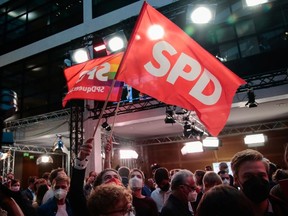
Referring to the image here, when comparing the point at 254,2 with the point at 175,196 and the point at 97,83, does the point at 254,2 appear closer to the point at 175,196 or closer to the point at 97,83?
the point at 97,83

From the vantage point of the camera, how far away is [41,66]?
14156mm

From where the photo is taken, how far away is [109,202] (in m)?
1.71

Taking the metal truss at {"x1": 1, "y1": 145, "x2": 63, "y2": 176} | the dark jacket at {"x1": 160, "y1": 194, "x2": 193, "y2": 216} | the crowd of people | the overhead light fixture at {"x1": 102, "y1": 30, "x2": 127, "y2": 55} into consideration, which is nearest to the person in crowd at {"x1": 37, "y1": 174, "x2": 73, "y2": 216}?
the crowd of people

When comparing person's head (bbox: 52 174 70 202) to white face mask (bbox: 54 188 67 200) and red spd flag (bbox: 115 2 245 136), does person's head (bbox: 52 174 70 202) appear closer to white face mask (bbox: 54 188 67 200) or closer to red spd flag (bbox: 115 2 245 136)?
white face mask (bbox: 54 188 67 200)

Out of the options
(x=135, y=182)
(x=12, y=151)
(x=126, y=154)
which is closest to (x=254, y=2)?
(x=135, y=182)

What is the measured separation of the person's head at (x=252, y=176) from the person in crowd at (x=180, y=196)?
3.35 feet

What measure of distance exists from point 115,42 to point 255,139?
841 cm

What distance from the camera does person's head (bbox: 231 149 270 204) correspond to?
6.21ft

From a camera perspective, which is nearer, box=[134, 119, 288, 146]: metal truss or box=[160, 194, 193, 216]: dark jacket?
box=[160, 194, 193, 216]: dark jacket

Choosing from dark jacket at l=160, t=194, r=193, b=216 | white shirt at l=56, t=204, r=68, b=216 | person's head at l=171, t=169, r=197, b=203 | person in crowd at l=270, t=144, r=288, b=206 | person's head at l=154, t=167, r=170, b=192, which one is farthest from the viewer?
person's head at l=154, t=167, r=170, b=192

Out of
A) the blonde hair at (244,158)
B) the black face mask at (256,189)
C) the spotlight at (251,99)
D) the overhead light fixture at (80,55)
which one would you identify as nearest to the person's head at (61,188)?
the blonde hair at (244,158)

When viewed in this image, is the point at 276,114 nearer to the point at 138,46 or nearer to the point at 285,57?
the point at 285,57

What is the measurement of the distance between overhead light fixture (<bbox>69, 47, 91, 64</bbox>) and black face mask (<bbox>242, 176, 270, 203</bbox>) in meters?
7.09

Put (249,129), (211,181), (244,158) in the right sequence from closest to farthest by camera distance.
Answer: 1. (244,158)
2. (211,181)
3. (249,129)
